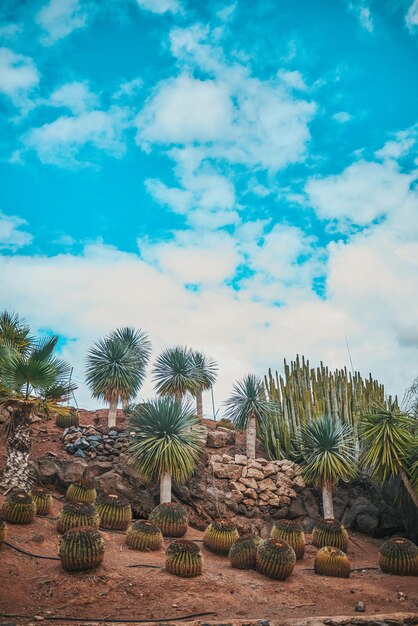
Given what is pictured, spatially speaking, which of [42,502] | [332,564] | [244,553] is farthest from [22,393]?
[332,564]

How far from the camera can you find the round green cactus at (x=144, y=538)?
11289 mm

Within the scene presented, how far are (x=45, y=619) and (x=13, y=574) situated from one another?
2125 millimetres

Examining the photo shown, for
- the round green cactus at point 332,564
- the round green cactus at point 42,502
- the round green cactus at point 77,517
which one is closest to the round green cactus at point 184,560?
the round green cactus at point 77,517

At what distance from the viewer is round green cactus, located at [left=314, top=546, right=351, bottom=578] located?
36.9 ft

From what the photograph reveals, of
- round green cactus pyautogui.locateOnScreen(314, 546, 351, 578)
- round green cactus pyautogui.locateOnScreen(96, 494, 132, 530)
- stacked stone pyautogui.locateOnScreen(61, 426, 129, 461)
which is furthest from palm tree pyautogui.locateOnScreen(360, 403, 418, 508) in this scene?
stacked stone pyautogui.locateOnScreen(61, 426, 129, 461)

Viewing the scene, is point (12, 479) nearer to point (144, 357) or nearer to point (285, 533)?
point (285, 533)

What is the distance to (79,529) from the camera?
9.34m

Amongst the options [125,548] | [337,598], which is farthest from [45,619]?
[337,598]

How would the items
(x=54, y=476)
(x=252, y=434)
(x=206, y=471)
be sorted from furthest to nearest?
(x=252, y=434) → (x=206, y=471) → (x=54, y=476)

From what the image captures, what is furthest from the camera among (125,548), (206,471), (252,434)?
(252,434)

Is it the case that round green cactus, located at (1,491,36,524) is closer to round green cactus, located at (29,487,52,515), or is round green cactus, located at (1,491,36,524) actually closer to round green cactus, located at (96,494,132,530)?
round green cactus, located at (29,487,52,515)

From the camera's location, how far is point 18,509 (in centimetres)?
1130

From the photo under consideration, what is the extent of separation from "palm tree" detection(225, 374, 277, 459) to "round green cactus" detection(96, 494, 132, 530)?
6876 mm

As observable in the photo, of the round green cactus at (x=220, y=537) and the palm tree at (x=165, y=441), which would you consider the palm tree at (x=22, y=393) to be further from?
the round green cactus at (x=220, y=537)
